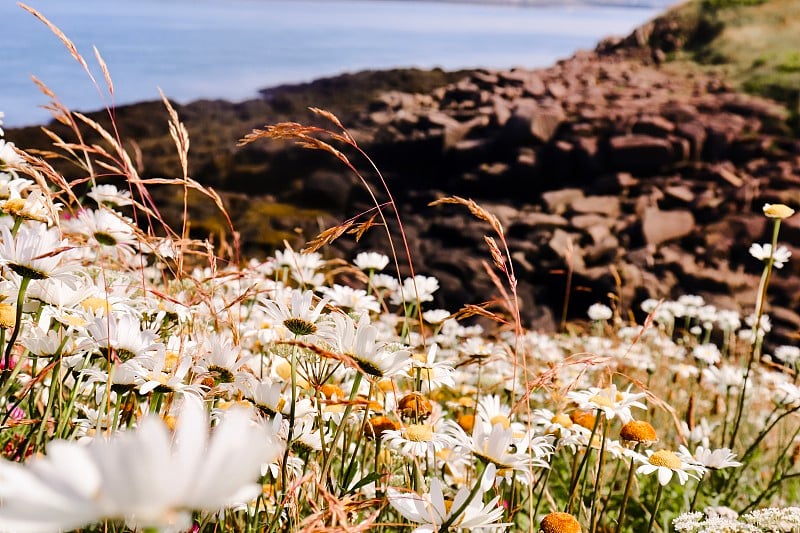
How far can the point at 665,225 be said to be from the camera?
932 cm

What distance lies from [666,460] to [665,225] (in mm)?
8596

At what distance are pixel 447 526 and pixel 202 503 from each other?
500 mm

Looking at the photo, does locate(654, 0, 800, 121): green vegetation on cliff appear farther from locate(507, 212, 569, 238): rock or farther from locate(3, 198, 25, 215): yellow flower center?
locate(3, 198, 25, 215): yellow flower center

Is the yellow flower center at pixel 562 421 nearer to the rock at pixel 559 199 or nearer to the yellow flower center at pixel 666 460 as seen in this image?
the yellow flower center at pixel 666 460

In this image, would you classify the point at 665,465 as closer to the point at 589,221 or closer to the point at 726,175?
the point at 589,221

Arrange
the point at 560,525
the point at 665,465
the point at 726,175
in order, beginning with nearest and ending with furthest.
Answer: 1. the point at 560,525
2. the point at 665,465
3. the point at 726,175

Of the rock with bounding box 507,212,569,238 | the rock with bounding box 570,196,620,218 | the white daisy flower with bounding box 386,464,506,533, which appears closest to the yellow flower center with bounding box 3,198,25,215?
the white daisy flower with bounding box 386,464,506,533

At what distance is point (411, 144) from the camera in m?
12.6

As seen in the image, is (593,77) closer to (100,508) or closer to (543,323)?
(543,323)

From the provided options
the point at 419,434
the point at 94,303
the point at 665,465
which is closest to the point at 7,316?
the point at 94,303

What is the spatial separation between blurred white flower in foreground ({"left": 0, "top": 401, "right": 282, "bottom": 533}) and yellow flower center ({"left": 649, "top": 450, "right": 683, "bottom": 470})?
1.13 metres

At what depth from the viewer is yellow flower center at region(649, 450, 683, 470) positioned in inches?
50.7

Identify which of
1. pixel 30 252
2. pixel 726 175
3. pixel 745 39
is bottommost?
pixel 726 175

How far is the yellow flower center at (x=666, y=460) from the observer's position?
4.22 feet
